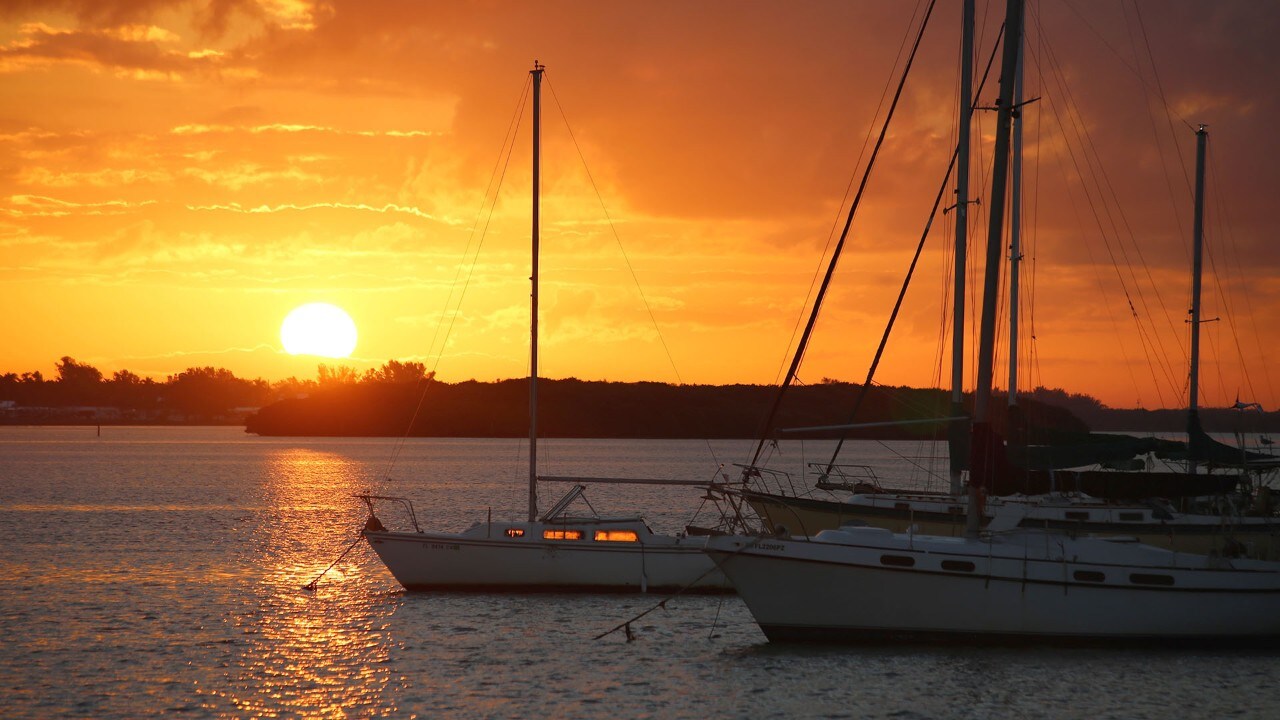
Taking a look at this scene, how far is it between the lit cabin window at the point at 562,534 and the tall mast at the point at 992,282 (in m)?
12.7

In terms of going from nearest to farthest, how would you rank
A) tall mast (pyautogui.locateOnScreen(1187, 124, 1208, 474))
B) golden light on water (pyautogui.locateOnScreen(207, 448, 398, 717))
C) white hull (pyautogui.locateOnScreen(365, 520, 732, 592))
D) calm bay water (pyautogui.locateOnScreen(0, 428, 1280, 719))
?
calm bay water (pyautogui.locateOnScreen(0, 428, 1280, 719)) < golden light on water (pyautogui.locateOnScreen(207, 448, 398, 717)) < white hull (pyautogui.locateOnScreen(365, 520, 732, 592)) < tall mast (pyautogui.locateOnScreen(1187, 124, 1208, 474))

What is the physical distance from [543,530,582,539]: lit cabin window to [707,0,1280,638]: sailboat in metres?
9.44

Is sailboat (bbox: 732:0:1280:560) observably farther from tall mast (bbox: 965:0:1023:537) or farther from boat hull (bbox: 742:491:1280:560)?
tall mast (bbox: 965:0:1023:537)

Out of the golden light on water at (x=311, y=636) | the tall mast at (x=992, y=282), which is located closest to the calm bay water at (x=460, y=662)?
the golden light on water at (x=311, y=636)

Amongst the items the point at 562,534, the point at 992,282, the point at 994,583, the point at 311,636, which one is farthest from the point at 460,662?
the point at 992,282

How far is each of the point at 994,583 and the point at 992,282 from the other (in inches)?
263

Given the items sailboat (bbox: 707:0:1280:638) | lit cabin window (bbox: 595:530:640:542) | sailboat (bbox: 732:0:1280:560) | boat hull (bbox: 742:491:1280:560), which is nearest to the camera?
sailboat (bbox: 707:0:1280:638)

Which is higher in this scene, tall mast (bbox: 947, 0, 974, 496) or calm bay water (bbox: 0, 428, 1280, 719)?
tall mast (bbox: 947, 0, 974, 496)

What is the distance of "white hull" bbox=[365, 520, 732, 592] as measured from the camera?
3719cm

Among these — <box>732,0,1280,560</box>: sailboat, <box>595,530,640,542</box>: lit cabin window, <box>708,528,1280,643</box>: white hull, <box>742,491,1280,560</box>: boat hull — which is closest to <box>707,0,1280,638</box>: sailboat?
<box>708,528,1280,643</box>: white hull

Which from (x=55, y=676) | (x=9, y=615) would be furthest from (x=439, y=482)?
(x=55, y=676)

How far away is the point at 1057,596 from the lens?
91.9ft

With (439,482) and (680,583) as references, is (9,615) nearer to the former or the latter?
(680,583)

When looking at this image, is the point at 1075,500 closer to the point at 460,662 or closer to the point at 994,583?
the point at 994,583
